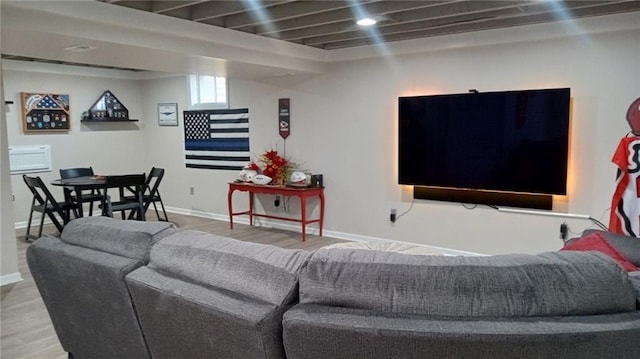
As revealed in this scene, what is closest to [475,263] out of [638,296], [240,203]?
[638,296]

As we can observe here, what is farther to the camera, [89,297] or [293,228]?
[293,228]

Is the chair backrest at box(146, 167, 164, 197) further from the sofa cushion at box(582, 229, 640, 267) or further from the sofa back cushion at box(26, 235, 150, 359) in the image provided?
the sofa cushion at box(582, 229, 640, 267)

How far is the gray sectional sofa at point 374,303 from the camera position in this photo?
120cm

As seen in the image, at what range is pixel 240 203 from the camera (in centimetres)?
684

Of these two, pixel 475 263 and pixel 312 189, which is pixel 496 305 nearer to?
pixel 475 263

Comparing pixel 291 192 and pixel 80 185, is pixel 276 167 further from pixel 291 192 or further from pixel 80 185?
pixel 80 185

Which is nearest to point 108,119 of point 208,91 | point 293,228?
point 208,91

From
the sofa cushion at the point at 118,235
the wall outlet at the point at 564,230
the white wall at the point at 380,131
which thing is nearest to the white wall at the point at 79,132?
the white wall at the point at 380,131

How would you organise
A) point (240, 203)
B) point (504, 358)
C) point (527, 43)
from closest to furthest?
1. point (504, 358)
2. point (527, 43)
3. point (240, 203)

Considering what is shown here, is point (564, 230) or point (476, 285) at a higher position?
point (476, 285)

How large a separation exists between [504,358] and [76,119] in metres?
7.50

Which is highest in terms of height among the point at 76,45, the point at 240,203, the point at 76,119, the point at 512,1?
the point at 512,1

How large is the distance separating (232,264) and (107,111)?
680 centimetres

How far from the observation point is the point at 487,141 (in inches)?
176
